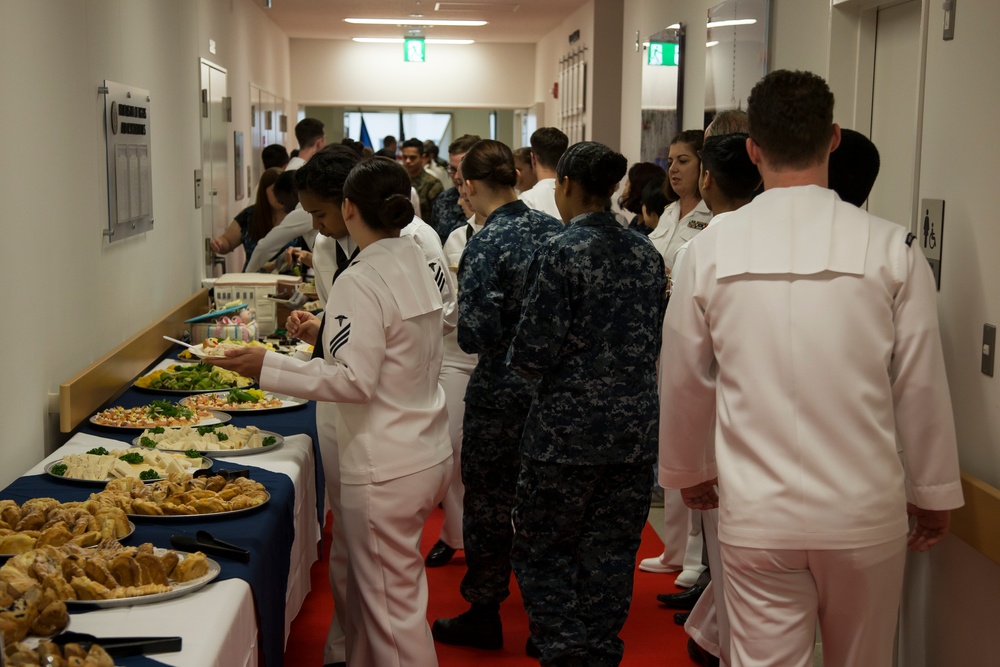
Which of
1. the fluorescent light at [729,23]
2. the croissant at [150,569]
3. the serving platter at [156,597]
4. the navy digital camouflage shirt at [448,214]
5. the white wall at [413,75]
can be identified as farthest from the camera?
the white wall at [413,75]

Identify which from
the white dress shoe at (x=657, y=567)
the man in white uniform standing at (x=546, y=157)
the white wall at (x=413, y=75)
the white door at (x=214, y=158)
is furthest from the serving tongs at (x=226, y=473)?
the white wall at (x=413, y=75)

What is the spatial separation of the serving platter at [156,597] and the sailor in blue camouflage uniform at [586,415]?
1260 mm

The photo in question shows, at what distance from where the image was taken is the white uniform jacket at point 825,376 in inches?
84.8

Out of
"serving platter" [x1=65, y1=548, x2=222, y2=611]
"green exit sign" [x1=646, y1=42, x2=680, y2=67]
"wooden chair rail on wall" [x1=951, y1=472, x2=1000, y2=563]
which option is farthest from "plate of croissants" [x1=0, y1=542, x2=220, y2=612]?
"green exit sign" [x1=646, y1=42, x2=680, y2=67]

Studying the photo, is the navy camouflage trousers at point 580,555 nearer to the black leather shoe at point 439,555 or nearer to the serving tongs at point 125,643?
the black leather shoe at point 439,555

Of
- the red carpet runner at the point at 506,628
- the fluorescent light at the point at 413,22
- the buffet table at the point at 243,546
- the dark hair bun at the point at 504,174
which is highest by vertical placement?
the fluorescent light at the point at 413,22

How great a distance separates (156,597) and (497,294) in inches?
70.8

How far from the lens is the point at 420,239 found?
418 cm

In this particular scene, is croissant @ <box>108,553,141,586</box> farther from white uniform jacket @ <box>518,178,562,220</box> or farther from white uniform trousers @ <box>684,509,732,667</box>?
white uniform jacket @ <box>518,178,562,220</box>

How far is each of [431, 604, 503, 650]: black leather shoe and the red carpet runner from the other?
32 mm

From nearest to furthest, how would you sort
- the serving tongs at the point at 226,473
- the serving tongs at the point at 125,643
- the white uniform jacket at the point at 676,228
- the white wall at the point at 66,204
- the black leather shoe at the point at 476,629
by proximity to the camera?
the serving tongs at the point at 125,643 < the serving tongs at the point at 226,473 < the white wall at the point at 66,204 < the black leather shoe at the point at 476,629 < the white uniform jacket at the point at 676,228

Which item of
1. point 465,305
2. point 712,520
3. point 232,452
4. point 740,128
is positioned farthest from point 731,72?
point 232,452

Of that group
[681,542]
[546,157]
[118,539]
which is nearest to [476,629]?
[681,542]

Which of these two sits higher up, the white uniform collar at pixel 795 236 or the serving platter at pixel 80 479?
the white uniform collar at pixel 795 236
